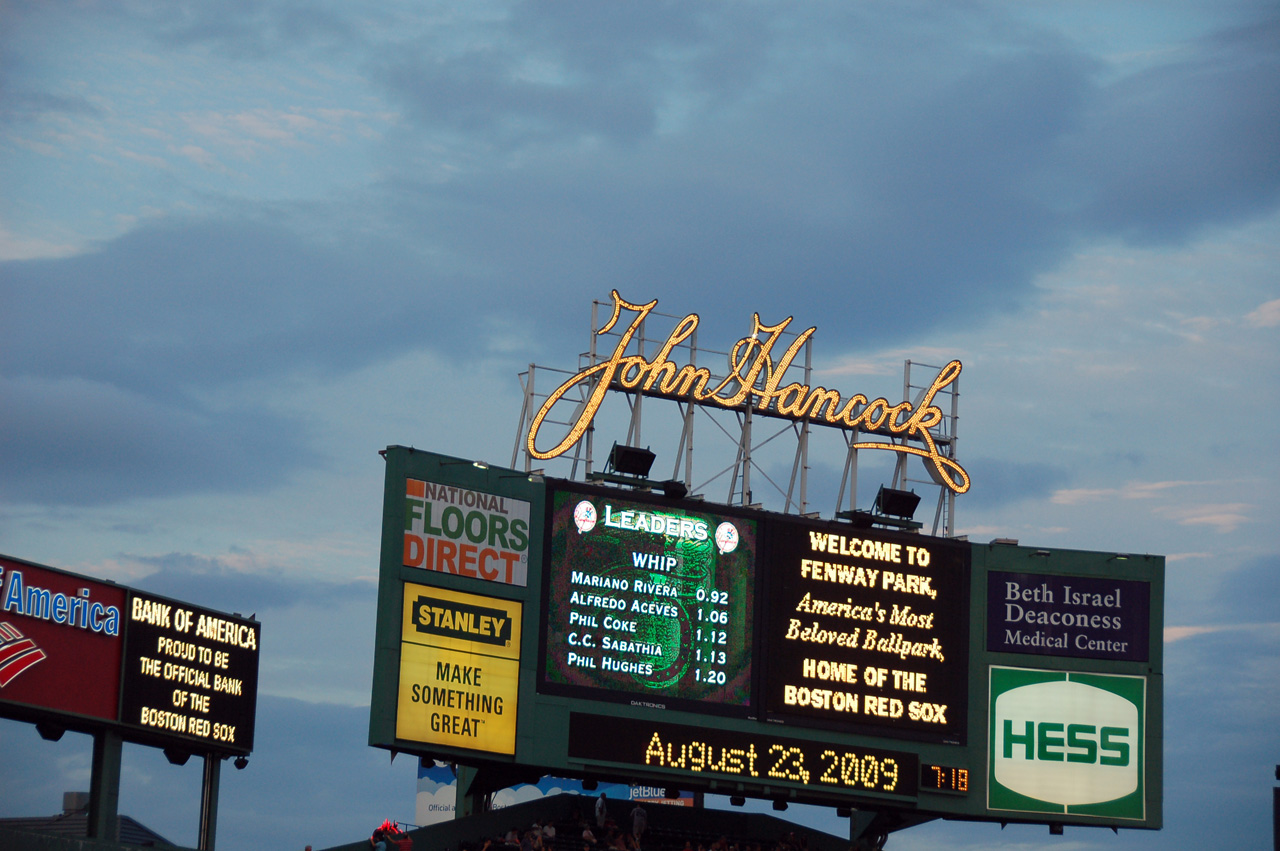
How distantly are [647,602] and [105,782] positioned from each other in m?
10.3

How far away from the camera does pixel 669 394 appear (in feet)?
126

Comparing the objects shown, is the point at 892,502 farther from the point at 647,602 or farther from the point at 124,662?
the point at 124,662

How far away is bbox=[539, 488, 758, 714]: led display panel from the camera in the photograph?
117ft

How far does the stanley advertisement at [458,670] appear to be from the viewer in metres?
34.0

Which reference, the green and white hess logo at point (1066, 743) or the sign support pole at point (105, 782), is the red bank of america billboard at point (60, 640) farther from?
the green and white hess logo at point (1066, 743)

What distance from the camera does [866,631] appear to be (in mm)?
37688

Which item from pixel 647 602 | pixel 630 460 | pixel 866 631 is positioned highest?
pixel 630 460

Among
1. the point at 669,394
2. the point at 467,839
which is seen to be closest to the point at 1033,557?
the point at 669,394

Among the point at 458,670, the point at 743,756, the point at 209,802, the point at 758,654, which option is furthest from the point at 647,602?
the point at 209,802

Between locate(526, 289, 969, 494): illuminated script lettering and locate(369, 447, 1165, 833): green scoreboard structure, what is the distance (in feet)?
6.70

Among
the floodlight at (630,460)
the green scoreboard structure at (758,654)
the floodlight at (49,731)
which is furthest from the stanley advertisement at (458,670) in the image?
the floodlight at (49,731)

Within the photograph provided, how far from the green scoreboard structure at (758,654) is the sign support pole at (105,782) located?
4928 mm

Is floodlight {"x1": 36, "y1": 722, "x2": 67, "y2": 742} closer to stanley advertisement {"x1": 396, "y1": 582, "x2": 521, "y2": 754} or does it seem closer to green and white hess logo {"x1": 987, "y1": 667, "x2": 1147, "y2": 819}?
stanley advertisement {"x1": 396, "y1": 582, "x2": 521, "y2": 754}

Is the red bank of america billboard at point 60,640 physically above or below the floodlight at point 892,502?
below
